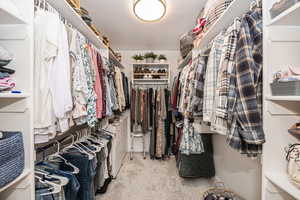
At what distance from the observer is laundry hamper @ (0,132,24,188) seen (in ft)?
2.35

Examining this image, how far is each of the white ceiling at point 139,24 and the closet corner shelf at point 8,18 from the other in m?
1.41

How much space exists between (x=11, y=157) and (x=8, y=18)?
2.09 ft

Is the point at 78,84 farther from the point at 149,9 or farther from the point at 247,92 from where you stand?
the point at 149,9

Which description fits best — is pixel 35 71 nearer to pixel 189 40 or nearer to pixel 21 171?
pixel 21 171

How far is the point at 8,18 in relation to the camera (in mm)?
812

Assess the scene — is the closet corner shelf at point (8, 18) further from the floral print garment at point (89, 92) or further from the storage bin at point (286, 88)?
the storage bin at point (286, 88)

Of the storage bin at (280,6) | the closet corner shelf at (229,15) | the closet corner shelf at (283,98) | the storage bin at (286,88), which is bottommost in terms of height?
the closet corner shelf at (283,98)

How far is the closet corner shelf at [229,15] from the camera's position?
3.64 feet

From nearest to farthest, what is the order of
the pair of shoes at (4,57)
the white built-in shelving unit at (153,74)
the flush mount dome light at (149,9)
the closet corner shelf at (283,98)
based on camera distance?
the closet corner shelf at (283,98)
the pair of shoes at (4,57)
the flush mount dome light at (149,9)
the white built-in shelving unit at (153,74)

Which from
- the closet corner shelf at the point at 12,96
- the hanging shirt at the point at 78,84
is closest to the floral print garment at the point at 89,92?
the hanging shirt at the point at 78,84

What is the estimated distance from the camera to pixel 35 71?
0.94 m

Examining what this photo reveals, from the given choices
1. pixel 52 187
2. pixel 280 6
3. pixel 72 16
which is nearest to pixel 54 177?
pixel 52 187

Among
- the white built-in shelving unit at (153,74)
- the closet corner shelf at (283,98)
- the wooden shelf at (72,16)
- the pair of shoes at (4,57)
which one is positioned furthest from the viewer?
the white built-in shelving unit at (153,74)

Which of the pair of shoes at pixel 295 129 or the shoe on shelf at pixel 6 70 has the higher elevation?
the shoe on shelf at pixel 6 70
